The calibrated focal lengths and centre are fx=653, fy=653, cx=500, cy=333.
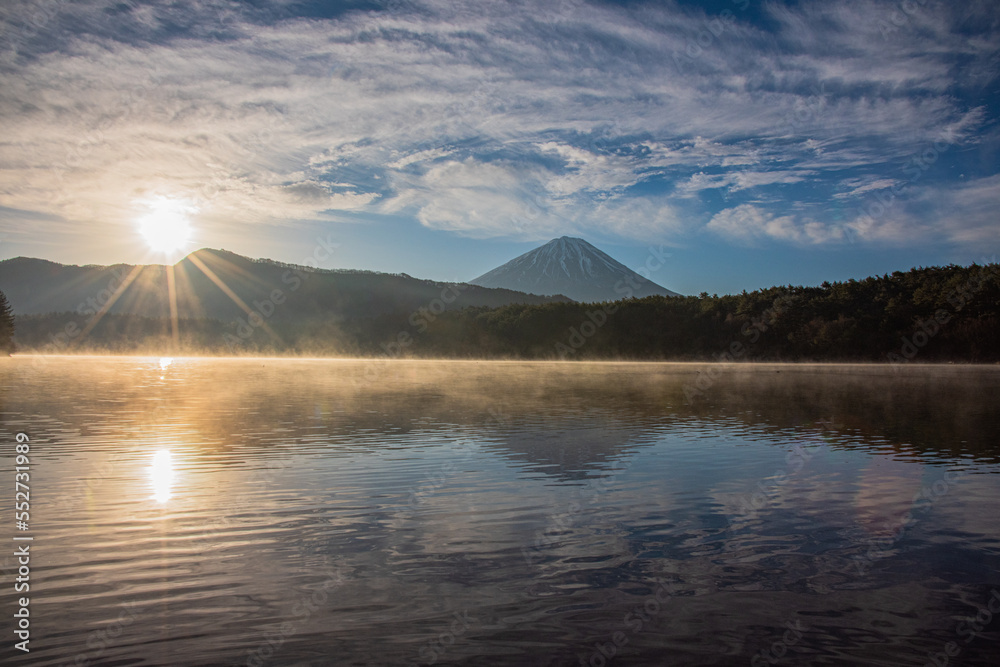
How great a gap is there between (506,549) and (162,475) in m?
10.2

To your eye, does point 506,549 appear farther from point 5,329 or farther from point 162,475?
point 5,329

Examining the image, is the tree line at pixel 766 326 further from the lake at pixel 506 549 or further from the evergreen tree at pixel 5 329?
the lake at pixel 506 549

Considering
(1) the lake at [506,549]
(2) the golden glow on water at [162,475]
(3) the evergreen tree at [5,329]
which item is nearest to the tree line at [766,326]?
(3) the evergreen tree at [5,329]

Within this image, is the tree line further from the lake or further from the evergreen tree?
the lake

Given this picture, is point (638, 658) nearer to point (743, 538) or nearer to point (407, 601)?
point (407, 601)

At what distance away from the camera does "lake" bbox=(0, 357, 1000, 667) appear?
7.25 metres

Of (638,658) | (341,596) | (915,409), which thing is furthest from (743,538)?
(915,409)

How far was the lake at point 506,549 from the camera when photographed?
725 centimetres

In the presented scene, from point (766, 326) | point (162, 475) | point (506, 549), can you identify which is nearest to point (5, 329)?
point (162, 475)

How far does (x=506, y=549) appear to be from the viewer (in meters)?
10.4

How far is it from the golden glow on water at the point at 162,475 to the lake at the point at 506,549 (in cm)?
11

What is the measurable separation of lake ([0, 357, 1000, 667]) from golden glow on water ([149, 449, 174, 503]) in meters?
0.11

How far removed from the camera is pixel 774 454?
2003 centimetres

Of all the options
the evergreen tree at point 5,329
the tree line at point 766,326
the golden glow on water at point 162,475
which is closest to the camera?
the golden glow on water at point 162,475
